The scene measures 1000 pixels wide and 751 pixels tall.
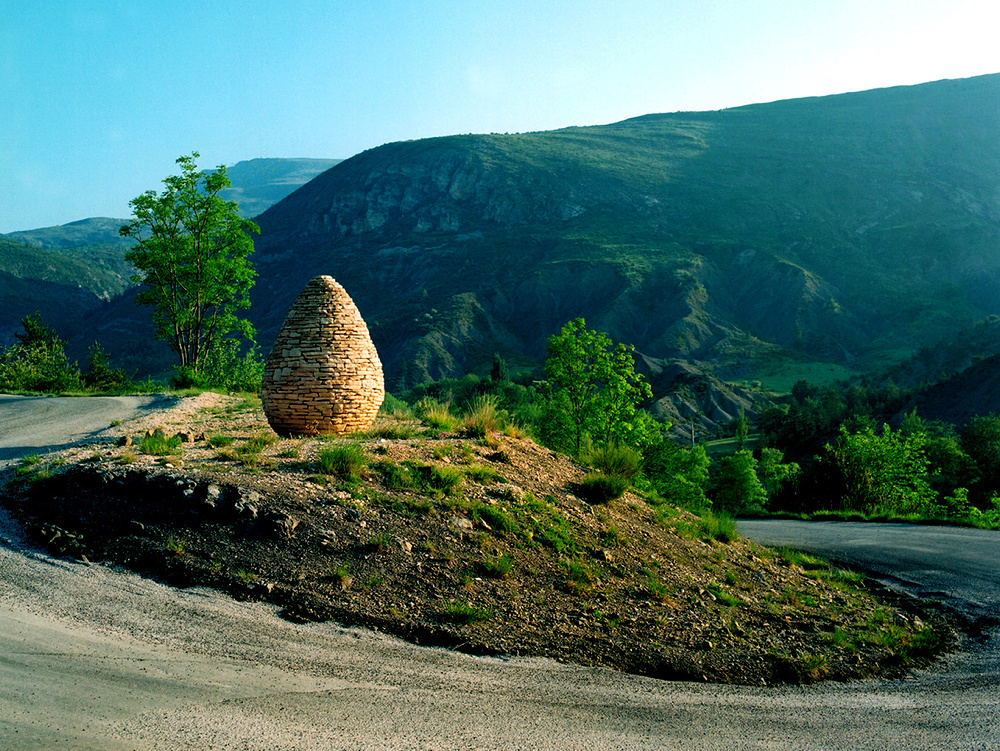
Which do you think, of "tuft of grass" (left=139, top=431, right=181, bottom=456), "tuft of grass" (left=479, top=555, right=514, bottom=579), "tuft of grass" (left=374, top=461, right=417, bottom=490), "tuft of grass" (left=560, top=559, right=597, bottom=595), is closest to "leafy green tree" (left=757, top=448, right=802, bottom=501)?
"tuft of grass" (left=560, top=559, right=597, bottom=595)

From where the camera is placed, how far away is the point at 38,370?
98.8 feet

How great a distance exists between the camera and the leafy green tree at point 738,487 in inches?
1394

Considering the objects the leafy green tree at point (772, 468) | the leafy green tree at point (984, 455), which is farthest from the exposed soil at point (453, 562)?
the leafy green tree at point (772, 468)

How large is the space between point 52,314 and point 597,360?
135498 mm

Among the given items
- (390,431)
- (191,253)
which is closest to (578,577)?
(390,431)

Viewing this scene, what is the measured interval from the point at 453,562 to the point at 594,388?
1832cm

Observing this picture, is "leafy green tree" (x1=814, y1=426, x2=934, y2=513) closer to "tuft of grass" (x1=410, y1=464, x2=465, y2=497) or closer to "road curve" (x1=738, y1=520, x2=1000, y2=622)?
"road curve" (x1=738, y1=520, x2=1000, y2=622)

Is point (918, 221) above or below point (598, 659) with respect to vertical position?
above

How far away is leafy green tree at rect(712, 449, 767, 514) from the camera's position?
35.4m

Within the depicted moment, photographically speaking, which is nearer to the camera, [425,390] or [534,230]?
[425,390]

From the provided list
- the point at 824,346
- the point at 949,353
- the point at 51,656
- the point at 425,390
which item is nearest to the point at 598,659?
the point at 51,656

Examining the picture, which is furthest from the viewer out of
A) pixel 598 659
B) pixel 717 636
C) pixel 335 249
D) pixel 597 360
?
pixel 335 249

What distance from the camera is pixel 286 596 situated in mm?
6984

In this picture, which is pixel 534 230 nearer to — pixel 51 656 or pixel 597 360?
pixel 597 360
